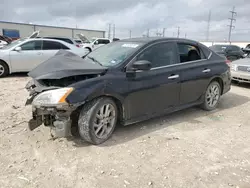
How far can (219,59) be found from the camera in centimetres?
522

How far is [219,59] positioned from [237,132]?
5.93 feet

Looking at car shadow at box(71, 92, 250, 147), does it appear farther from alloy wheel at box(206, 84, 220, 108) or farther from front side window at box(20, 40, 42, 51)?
front side window at box(20, 40, 42, 51)

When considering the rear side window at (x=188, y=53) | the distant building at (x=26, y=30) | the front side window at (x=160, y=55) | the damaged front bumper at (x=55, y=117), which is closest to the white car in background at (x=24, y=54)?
the rear side window at (x=188, y=53)

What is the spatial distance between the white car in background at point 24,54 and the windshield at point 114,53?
3.55 meters

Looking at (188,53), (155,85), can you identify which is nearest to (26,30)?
(188,53)

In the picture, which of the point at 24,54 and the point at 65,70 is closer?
the point at 65,70

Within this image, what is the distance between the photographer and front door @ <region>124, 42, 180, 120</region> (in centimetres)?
366

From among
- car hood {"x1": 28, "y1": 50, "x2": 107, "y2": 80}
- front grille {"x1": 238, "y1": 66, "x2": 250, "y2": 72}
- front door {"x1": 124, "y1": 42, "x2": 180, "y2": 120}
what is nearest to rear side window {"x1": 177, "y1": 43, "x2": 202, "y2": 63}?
front door {"x1": 124, "y1": 42, "x2": 180, "y2": 120}

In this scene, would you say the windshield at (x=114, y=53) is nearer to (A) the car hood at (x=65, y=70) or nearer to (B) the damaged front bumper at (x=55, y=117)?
(A) the car hood at (x=65, y=70)

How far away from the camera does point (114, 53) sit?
4082mm

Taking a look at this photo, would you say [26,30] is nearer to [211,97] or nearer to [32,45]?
[32,45]

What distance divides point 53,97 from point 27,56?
6.05 meters

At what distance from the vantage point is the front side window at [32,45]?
27.5 feet

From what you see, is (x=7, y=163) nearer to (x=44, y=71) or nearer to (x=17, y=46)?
(x=44, y=71)
